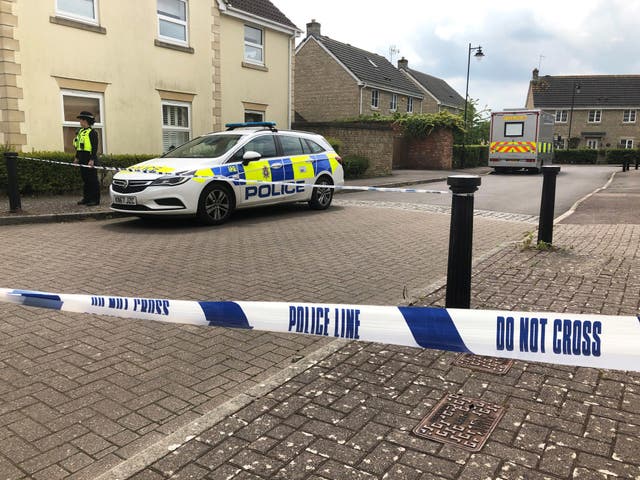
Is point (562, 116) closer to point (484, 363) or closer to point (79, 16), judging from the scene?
point (79, 16)

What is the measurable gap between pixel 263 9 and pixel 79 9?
7.69 meters

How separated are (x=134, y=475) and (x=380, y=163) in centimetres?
2075

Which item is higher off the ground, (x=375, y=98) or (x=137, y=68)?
(x=375, y=98)

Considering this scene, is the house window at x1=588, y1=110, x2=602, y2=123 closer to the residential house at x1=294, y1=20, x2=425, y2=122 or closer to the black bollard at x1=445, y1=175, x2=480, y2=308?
the residential house at x1=294, y1=20, x2=425, y2=122

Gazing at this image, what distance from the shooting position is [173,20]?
16375mm

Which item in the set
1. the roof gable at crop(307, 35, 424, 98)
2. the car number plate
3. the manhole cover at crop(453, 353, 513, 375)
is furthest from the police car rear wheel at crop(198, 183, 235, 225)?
the roof gable at crop(307, 35, 424, 98)

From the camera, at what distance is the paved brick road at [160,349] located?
266cm

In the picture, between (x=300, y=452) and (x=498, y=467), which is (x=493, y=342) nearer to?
(x=498, y=467)

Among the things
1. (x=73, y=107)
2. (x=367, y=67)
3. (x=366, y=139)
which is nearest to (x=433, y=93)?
(x=367, y=67)

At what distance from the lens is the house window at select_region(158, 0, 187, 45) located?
52.7 ft

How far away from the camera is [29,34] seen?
12750 mm

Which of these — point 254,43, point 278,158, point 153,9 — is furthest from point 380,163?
point 278,158

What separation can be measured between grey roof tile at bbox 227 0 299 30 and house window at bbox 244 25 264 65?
0.57 metres

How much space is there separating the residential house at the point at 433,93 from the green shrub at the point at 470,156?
36.5 feet
